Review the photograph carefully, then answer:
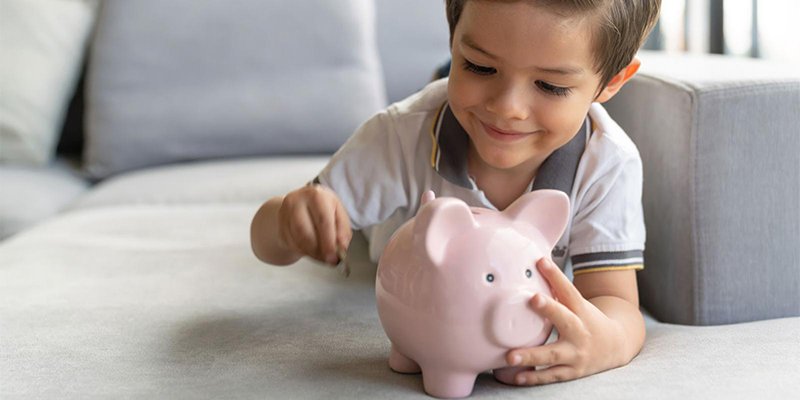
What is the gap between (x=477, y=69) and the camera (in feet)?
3.17


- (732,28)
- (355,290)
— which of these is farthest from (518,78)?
(732,28)

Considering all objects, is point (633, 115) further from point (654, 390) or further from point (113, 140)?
point (113, 140)

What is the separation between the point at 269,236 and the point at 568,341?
1.42ft

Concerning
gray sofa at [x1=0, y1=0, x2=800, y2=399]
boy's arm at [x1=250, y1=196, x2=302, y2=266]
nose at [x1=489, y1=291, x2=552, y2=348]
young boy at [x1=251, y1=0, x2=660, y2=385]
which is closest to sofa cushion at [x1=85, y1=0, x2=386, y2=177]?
gray sofa at [x1=0, y1=0, x2=800, y2=399]

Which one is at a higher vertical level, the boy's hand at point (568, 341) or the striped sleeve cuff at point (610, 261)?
the boy's hand at point (568, 341)

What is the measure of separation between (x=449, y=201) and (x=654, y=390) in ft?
0.93

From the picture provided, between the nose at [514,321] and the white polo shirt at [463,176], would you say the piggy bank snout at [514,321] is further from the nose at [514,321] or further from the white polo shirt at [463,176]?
the white polo shirt at [463,176]

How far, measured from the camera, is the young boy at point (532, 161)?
89 centimetres

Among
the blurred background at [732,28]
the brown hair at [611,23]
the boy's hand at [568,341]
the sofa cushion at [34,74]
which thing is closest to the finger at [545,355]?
the boy's hand at [568,341]

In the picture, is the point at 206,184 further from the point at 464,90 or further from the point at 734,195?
the point at 734,195

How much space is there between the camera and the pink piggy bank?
2.53 feet

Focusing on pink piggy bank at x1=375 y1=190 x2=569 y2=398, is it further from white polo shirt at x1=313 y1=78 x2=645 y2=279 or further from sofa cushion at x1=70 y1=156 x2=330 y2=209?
sofa cushion at x1=70 y1=156 x2=330 y2=209

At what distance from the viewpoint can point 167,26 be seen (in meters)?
1.95

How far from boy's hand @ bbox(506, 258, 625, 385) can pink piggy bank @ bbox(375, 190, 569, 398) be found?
11 mm
